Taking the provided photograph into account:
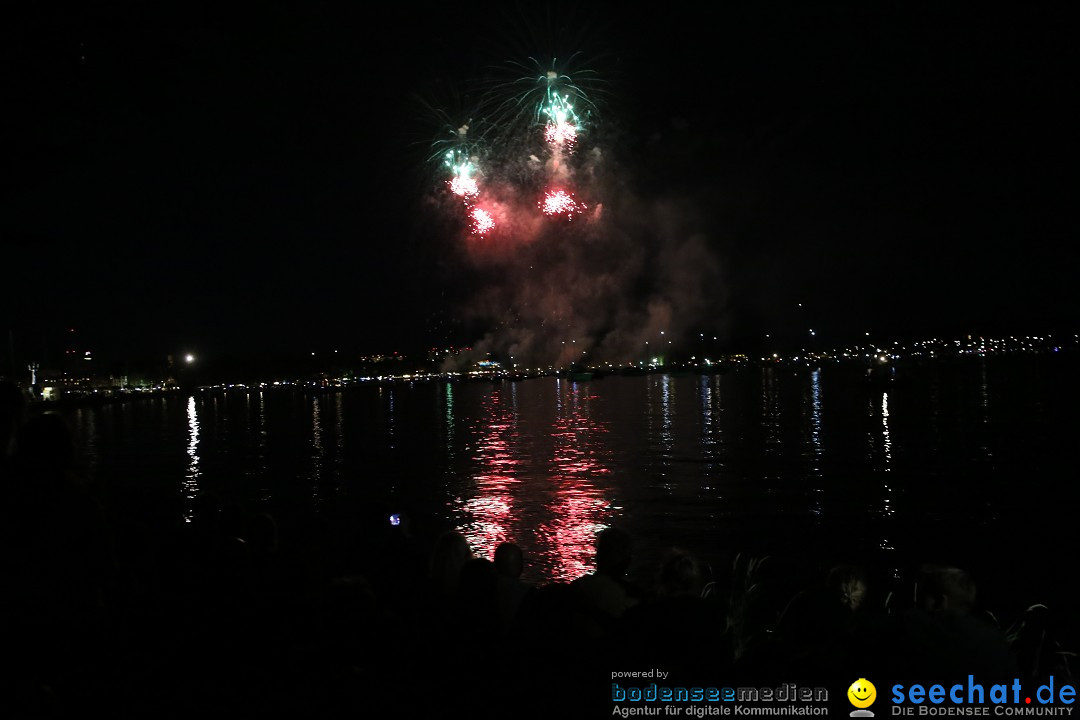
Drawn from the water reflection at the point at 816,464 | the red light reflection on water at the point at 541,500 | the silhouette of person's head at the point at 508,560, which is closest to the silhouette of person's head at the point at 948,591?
the silhouette of person's head at the point at 508,560

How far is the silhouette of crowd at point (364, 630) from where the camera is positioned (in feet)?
10.5

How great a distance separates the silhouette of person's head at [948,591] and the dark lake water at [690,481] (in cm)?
499

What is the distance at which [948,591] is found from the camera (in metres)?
4.80

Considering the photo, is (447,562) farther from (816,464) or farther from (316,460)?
(316,460)

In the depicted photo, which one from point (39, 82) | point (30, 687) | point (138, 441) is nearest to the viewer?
point (30, 687)

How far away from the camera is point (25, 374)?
130 metres

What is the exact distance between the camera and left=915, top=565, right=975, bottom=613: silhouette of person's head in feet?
15.7

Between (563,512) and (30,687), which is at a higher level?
(30,687)

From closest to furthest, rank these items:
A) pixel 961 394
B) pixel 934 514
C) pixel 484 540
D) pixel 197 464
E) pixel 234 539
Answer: pixel 234 539, pixel 484 540, pixel 934 514, pixel 197 464, pixel 961 394

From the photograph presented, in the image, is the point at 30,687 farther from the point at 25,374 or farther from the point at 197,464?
the point at 25,374

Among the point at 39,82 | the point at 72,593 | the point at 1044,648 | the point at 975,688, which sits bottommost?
the point at 1044,648

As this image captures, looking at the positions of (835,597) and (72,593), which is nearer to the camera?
(72,593)

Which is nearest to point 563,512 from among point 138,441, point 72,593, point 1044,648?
point 1044,648

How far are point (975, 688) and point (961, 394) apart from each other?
62.9m
